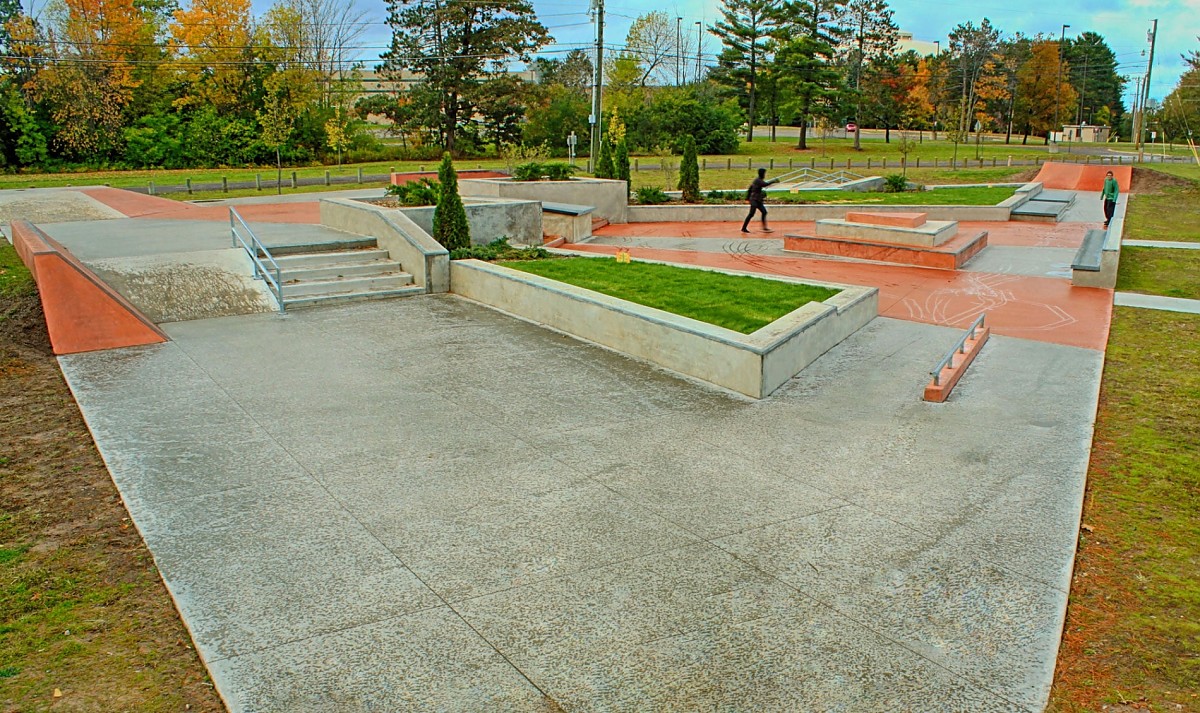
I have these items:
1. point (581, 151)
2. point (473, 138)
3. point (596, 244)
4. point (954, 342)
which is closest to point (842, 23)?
point (581, 151)

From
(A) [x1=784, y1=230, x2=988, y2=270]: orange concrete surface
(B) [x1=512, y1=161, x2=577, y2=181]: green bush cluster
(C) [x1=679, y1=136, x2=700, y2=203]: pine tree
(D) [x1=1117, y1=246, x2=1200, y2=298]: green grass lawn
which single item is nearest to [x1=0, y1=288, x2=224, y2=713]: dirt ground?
(A) [x1=784, y1=230, x2=988, y2=270]: orange concrete surface

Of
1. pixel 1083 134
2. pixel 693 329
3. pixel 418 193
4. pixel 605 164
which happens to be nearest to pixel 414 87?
pixel 605 164

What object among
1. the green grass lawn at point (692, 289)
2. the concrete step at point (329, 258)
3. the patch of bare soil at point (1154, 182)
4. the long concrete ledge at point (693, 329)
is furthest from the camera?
the patch of bare soil at point (1154, 182)

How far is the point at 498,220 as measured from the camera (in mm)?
17688

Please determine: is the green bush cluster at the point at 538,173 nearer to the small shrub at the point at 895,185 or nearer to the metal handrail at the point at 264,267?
the metal handrail at the point at 264,267

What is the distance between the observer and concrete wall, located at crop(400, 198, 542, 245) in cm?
1655

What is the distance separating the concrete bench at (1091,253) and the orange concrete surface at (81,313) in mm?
14840

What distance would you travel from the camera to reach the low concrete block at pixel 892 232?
17672 millimetres

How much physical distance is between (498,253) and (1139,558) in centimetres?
1163

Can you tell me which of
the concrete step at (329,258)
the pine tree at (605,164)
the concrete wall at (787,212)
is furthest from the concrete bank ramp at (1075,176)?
the concrete step at (329,258)

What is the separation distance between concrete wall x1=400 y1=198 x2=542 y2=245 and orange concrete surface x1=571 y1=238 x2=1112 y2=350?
1.64 metres

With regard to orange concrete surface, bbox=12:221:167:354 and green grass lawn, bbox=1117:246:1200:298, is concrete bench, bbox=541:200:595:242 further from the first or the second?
green grass lawn, bbox=1117:246:1200:298

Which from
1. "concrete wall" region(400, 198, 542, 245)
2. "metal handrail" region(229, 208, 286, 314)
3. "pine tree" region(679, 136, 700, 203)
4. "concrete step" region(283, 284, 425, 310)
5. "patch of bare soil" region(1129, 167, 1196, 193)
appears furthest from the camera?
"patch of bare soil" region(1129, 167, 1196, 193)

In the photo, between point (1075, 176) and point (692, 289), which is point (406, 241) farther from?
point (1075, 176)
